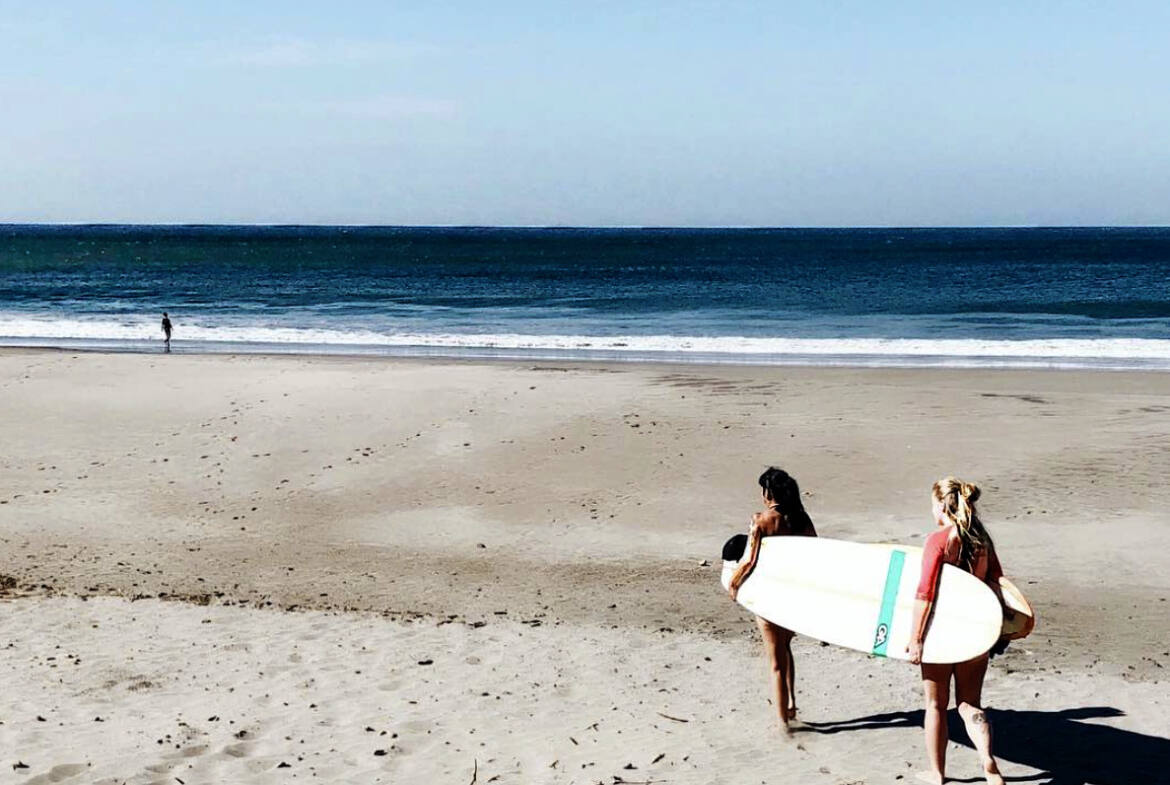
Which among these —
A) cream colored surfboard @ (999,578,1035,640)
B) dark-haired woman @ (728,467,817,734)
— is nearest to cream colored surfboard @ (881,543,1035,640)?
cream colored surfboard @ (999,578,1035,640)

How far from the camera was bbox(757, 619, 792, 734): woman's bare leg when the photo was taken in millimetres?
7082

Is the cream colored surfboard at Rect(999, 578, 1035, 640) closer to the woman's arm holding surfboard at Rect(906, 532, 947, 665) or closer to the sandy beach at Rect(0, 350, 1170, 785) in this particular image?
the woman's arm holding surfboard at Rect(906, 532, 947, 665)

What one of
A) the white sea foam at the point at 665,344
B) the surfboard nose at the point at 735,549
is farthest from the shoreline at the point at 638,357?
the surfboard nose at the point at 735,549

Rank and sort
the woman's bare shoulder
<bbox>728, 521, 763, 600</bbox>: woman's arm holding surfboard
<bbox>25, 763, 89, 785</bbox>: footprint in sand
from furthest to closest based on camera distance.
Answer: <bbox>728, 521, 763, 600</bbox>: woman's arm holding surfboard → the woman's bare shoulder → <bbox>25, 763, 89, 785</bbox>: footprint in sand

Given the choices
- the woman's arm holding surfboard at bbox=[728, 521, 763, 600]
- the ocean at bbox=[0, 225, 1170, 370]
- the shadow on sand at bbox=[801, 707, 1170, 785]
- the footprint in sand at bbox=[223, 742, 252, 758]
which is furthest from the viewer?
the ocean at bbox=[0, 225, 1170, 370]

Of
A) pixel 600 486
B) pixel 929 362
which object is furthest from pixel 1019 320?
pixel 600 486

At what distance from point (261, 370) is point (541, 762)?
16.9 m

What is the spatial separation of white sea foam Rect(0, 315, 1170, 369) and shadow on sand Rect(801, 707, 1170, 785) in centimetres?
2206

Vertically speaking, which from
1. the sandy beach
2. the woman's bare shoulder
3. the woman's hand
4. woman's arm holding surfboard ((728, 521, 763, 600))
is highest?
the woman's bare shoulder

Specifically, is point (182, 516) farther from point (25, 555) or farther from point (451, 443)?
point (451, 443)

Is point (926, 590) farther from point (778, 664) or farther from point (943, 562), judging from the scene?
point (778, 664)

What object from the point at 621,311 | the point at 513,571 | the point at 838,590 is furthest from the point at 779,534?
the point at 621,311

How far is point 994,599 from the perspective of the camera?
236 inches

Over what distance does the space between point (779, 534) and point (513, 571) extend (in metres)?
4.78
